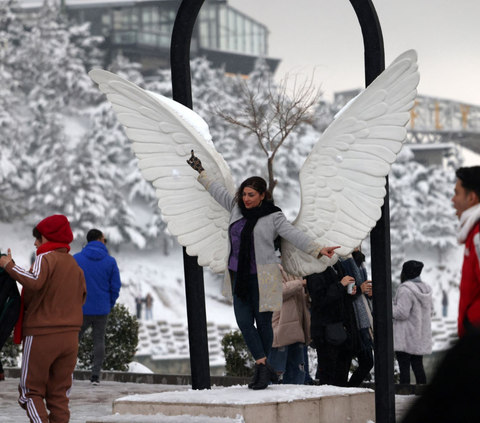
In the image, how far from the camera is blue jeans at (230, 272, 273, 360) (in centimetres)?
493

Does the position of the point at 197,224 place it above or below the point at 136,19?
below

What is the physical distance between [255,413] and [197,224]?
4.78 ft

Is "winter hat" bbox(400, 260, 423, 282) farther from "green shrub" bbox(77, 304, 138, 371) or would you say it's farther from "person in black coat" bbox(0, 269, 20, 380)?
"person in black coat" bbox(0, 269, 20, 380)

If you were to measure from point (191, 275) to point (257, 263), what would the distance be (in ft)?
2.75

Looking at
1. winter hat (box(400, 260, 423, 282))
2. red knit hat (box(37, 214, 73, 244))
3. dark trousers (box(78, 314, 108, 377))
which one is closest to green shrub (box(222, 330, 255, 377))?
dark trousers (box(78, 314, 108, 377))

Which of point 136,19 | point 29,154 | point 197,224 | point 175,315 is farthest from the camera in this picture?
point 136,19

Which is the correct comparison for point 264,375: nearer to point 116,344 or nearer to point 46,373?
point 46,373

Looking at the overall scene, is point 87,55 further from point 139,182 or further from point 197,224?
point 197,224

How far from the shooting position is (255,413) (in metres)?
4.46

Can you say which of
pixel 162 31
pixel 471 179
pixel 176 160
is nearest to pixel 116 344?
pixel 176 160

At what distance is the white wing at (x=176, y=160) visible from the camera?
5.42 metres

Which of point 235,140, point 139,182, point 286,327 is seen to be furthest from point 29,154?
point 286,327

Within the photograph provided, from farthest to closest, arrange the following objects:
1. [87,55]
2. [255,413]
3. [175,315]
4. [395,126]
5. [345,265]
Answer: [87,55] → [175,315] → [345,265] → [395,126] → [255,413]

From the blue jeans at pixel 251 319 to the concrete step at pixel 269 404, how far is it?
260 millimetres
